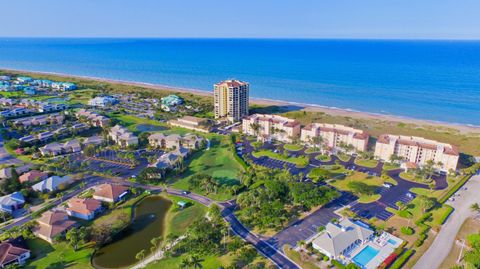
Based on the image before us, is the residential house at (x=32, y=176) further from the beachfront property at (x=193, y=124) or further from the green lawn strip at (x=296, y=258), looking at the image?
the green lawn strip at (x=296, y=258)

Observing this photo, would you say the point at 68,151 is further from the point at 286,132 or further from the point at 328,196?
the point at 328,196

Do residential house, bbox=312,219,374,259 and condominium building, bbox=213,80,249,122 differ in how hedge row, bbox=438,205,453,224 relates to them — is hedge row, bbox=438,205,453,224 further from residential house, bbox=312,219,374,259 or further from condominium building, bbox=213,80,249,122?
condominium building, bbox=213,80,249,122

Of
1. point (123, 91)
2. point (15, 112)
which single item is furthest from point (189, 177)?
point (123, 91)

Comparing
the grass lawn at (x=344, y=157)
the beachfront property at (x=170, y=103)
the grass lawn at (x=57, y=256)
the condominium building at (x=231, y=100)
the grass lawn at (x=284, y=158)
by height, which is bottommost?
the grass lawn at (x=57, y=256)

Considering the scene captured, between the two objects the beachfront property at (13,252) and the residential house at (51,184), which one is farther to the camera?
the residential house at (51,184)

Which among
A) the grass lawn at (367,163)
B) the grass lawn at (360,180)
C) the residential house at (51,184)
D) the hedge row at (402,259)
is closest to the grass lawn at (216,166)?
the grass lawn at (360,180)

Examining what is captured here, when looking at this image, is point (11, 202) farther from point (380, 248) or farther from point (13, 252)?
point (380, 248)
